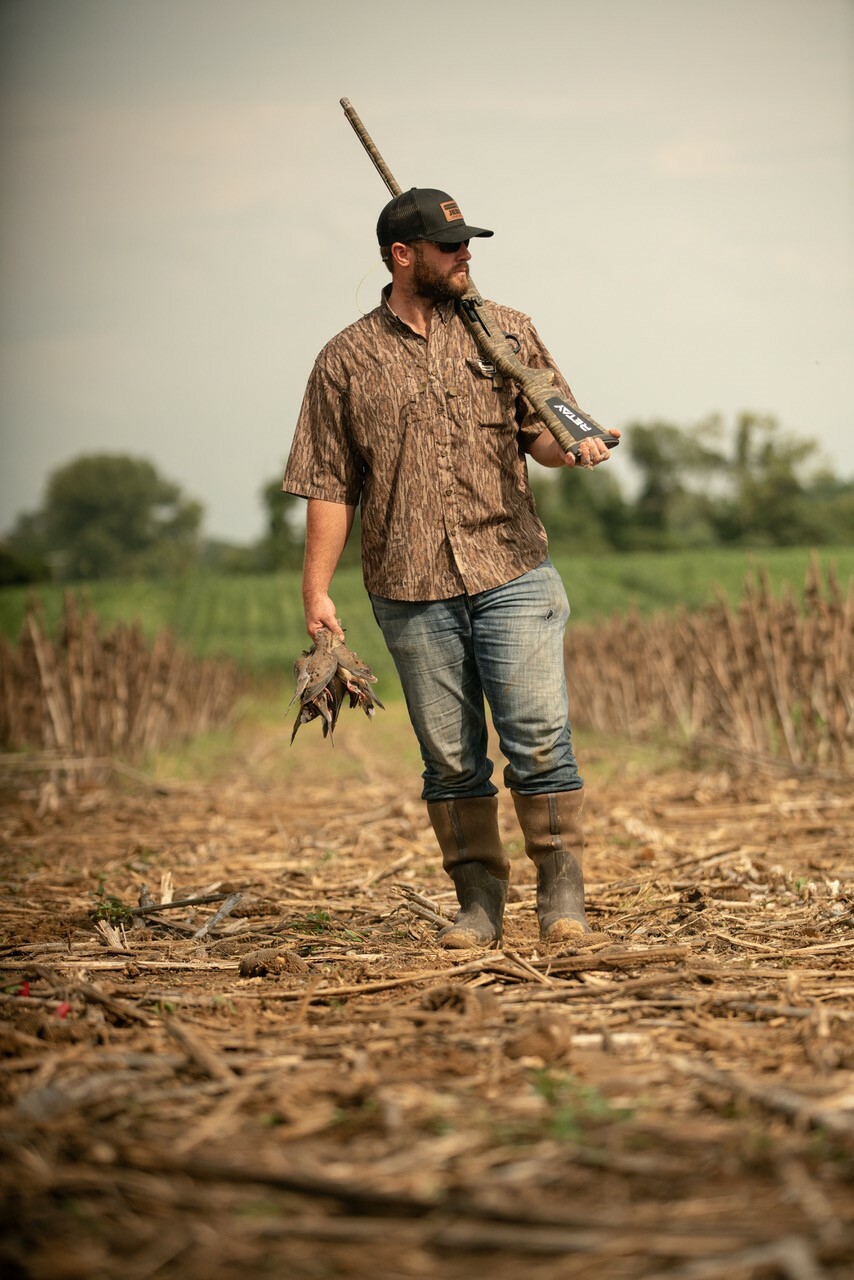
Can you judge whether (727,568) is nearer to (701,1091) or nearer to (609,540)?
(609,540)

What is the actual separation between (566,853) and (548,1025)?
56.3 inches

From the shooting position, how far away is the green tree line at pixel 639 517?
6800 cm

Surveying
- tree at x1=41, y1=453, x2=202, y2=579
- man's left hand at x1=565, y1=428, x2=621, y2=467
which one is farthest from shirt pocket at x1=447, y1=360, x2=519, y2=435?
tree at x1=41, y1=453, x2=202, y2=579

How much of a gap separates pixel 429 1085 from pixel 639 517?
7599cm

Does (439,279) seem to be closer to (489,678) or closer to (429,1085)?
(489,678)

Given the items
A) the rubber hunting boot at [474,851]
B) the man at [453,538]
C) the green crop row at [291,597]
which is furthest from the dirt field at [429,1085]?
the green crop row at [291,597]

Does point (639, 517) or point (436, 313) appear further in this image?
point (639, 517)

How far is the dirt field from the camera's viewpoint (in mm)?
1657

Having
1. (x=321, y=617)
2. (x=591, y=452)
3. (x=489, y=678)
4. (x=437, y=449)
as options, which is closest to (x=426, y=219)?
(x=437, y=449)

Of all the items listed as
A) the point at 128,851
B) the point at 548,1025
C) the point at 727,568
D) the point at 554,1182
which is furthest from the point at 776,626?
the point at 727,568

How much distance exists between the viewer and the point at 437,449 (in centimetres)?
379

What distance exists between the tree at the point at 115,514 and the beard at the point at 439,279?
344 feet

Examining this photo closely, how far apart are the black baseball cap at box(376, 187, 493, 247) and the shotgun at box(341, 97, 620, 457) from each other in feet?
0.52

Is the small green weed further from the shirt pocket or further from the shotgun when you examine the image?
the shirt pocket
